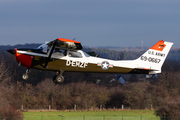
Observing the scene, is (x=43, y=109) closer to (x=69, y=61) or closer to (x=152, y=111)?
(x=152, y=111)

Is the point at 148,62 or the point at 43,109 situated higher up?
the point at 148,62

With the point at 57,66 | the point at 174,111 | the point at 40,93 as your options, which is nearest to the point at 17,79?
the point at 40,93

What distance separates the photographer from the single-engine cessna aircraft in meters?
17.7

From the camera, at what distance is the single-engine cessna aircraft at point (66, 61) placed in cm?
1773

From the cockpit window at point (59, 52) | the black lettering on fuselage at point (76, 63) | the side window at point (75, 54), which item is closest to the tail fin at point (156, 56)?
A: the black lettering on fuselage at point (76, 63)

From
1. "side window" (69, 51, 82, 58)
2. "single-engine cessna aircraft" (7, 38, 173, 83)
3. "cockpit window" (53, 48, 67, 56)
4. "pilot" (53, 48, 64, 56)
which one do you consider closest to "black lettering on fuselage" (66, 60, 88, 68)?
"single-engine cessna aircraft" (7, 38, 173, 83)

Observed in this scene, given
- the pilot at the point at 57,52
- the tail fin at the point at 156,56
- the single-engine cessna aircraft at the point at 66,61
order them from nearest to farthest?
the single-engine cessna aircraft at the point at 66,61 < the pilot at the point at 57,52 < the tail fin at the point at 156,56

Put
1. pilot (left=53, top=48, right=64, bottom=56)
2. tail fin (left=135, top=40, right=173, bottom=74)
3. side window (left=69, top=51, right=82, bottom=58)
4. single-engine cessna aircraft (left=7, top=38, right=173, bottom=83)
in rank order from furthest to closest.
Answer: tail fin (left=135, top=40, right=173, bottom=74) < side window (left=69, top=51, right=82, bottom=58) < pilot (left=53, top=48, right=64, bottom=56) < single-engine cessna aircraft (left=7, top=38, right=173, bottom=83)

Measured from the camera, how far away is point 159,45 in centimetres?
2047

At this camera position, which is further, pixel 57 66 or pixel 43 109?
pixel 43 109

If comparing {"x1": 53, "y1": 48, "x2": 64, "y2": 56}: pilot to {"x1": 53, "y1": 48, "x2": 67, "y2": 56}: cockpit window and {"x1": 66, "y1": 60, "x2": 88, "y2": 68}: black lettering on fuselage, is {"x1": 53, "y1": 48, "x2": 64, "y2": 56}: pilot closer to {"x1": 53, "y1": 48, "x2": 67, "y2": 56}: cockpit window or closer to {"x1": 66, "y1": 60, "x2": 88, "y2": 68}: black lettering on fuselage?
{"x1": 53, "y1": 48, "x2": 67, "y2": 56}: cockpit window

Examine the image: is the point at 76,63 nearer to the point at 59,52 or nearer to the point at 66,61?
the point at 66,61

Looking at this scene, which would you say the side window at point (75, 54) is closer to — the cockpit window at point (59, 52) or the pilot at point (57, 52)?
the cockpit window at point (59, 52)

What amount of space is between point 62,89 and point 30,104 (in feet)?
22.5
